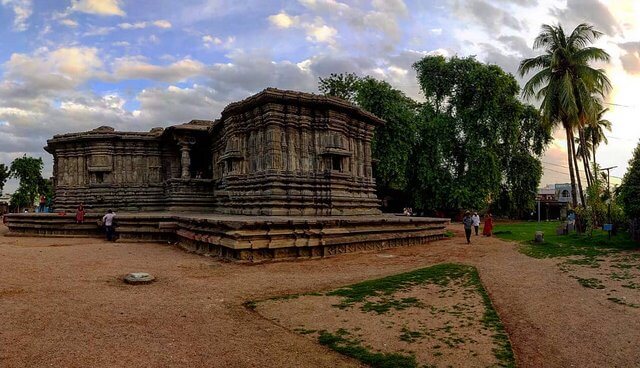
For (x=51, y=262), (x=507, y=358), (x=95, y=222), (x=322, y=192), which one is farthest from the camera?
(x=95, y=222)

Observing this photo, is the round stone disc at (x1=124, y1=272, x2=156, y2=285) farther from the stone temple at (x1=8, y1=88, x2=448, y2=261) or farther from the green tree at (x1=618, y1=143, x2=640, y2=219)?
the green tree at (x1=618, y1=143, x2=640, y2=219)

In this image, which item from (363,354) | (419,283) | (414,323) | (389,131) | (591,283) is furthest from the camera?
(389,131)

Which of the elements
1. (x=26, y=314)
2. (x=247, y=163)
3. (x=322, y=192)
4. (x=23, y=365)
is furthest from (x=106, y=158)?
(x=23, y=365)

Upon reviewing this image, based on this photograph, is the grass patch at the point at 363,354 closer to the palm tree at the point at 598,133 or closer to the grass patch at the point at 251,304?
the grass patch at the point at 251,304

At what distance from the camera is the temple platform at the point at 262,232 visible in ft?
33.7

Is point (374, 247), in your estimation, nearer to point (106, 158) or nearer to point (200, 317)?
point (200, 317)

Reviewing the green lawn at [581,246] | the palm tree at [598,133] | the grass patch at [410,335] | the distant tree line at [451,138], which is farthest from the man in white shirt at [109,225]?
the palm tree at [598,133]

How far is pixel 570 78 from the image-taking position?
64.9ft

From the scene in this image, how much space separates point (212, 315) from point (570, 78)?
20.4 metres

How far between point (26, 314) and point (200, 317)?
2.19m

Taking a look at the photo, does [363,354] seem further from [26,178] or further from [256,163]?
[26,178]

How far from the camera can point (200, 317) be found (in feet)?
18.3

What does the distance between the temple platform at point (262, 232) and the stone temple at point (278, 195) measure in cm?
3

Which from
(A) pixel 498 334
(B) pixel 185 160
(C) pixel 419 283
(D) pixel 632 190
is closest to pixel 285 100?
(C) pixel 419 283
